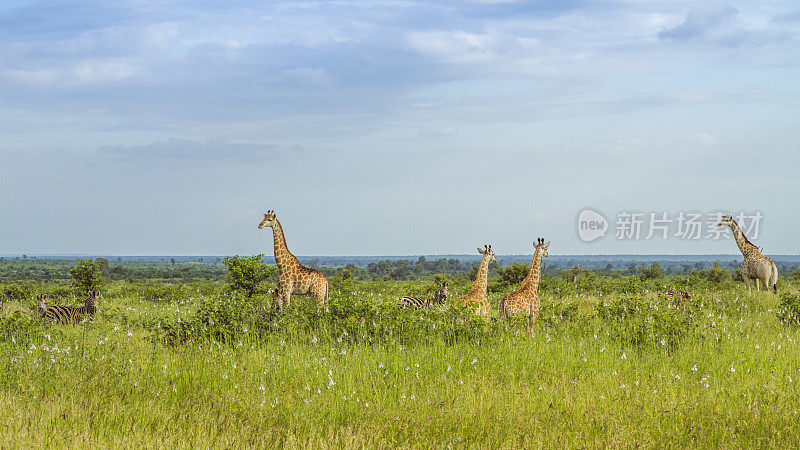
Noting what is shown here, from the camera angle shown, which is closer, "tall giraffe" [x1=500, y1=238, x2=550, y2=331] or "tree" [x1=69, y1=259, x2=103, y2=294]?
"tall giraffe" [x1=500, y1=238, x2=550, y2=331]

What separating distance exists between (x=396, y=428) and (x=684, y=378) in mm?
4546

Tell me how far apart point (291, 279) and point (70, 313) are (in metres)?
5.41

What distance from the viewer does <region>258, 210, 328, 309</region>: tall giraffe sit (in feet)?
53.7

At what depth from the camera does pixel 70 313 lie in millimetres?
15445

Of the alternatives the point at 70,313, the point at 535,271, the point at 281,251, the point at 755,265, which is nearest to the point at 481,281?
the point at 535,271

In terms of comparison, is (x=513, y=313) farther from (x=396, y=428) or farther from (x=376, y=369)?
(x=396, y=428)

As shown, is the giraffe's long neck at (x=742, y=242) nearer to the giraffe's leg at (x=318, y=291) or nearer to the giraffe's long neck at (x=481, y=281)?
the giraffe's long neck at (x=481, y=281)

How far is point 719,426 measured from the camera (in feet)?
22.6

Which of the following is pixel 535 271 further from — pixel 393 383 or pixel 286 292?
pixel 393 383

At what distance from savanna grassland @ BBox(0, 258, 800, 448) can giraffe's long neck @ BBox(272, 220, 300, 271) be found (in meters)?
3.81

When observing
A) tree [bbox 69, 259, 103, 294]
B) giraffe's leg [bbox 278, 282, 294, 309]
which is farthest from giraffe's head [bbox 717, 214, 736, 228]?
tree [bbox 69, 259, 103, 294]

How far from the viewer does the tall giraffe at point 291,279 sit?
644 inches

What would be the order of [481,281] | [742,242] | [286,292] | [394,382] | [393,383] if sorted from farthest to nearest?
1. [742,242]
2. [286,292]
3. [481,281]
4. [394,382]
5. [393,383]

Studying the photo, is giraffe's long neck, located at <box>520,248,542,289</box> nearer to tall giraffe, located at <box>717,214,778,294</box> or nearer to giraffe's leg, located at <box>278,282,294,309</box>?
giraffe's leg, located at <box>278,282,294,309</box>
